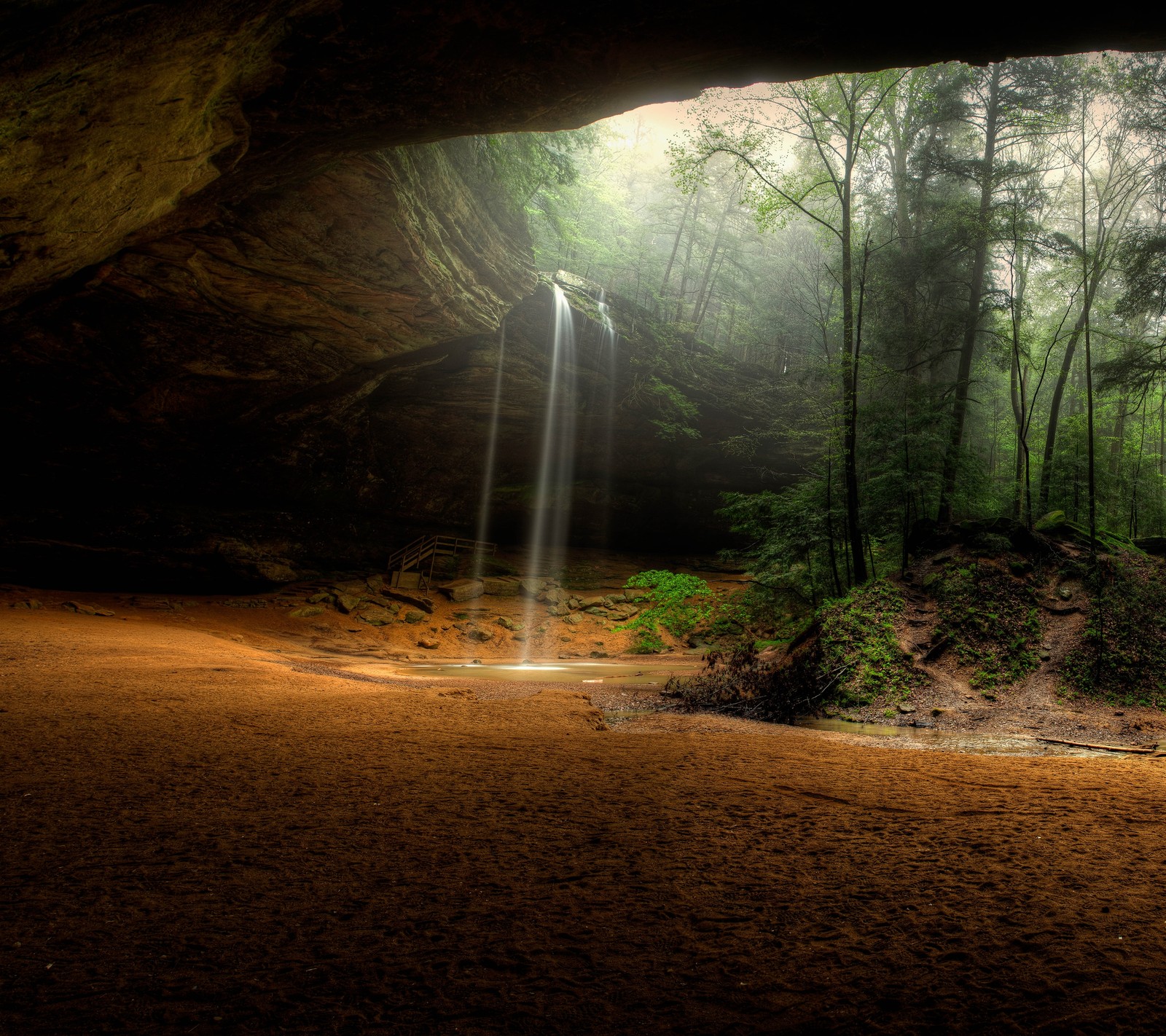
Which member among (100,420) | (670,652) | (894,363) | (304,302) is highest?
(894,363)

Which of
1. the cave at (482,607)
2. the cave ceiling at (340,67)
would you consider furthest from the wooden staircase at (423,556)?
the cave ceiling at (340,67)

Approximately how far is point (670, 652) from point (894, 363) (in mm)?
11060

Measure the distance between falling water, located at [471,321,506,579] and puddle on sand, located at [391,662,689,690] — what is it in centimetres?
758

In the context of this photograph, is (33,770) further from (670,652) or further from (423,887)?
(670,652)

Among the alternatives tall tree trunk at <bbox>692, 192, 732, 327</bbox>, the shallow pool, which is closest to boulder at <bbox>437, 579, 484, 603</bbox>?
the shallow pool

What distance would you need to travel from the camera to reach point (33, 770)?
273 centimetres

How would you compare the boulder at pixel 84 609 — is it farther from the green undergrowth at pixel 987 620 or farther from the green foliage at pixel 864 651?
the green undergrowth at pixel 987 620

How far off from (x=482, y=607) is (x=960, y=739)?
15133 mm

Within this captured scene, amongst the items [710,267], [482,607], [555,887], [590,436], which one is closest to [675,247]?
[710,267]

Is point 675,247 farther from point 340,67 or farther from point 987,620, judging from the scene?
point 987,620

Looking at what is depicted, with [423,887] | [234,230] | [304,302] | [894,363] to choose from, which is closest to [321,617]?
[304,302]

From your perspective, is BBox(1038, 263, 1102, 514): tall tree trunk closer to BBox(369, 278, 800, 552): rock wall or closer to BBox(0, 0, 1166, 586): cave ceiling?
BBox(369, 278, 800, 552): rock wall

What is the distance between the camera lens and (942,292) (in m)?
16.5

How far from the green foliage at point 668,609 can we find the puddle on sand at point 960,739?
27.6 feet
